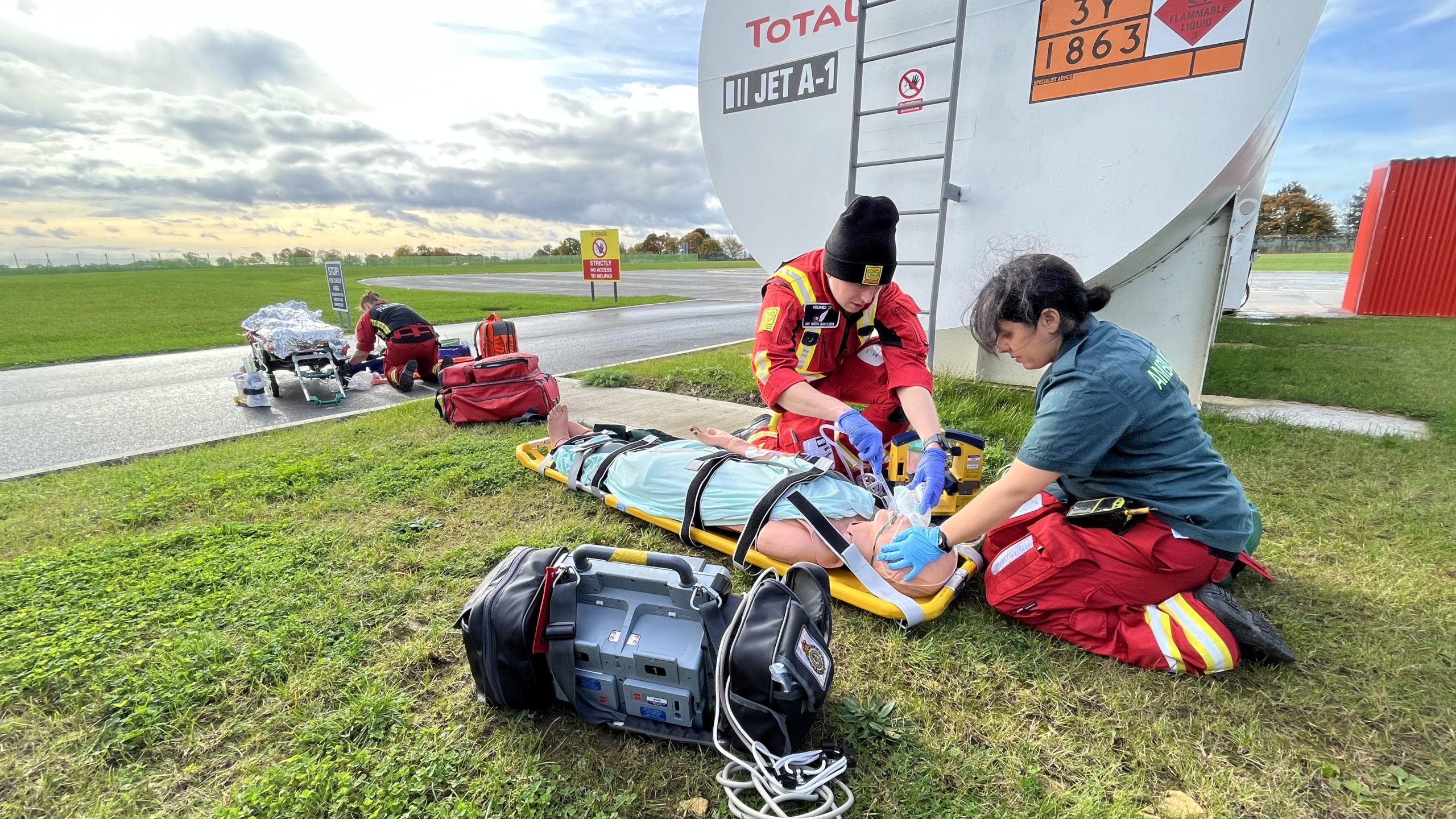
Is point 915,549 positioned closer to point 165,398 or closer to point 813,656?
point 813,656

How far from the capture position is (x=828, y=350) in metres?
3.27

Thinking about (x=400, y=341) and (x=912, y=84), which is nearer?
(x=912, y=84)

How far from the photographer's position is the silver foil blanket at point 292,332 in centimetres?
637

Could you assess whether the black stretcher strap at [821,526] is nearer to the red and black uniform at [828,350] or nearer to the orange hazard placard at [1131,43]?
the red and black uniform at [828,350]

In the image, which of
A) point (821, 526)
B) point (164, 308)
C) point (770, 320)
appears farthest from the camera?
point (164, 308)

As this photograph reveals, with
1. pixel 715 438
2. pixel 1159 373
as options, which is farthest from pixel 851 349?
pixel 1159 373

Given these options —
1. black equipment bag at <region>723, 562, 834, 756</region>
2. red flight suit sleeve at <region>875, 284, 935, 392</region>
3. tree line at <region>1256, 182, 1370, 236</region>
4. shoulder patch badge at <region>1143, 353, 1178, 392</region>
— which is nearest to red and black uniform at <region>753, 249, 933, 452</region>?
red flight suit sleeve at <region>875, 284, 935, 392</region>

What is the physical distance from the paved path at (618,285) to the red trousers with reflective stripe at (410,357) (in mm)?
11697

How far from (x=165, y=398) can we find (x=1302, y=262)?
189ft

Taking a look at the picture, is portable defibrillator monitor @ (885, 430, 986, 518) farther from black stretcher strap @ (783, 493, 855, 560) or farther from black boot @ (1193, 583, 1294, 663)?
Answer: black boot @ (1193, 583, 1294, 663)

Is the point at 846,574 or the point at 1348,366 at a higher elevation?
the point at 1348,366

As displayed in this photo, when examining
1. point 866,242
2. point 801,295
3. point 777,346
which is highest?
point 866,242

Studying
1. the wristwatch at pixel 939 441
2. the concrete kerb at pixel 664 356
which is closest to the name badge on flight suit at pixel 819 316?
the wristwatch at pixel 939 441

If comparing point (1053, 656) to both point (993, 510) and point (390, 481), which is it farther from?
point (390, 481)
